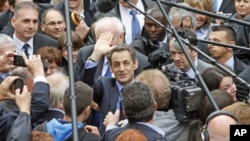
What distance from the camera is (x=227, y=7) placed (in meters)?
10.2

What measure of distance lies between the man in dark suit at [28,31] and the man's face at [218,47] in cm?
178

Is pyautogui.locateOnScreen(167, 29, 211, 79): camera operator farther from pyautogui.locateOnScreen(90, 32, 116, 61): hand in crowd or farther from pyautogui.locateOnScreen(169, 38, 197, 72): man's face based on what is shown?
pyautogui.locateOnScreen(90, 32, 116, 61): hand in crowd

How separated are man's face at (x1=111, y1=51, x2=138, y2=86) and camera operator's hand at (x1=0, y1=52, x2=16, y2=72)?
0.93m

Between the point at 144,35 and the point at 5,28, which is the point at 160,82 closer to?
the point at 144,35

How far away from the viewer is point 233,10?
10.1 m

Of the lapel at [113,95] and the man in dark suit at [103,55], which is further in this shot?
the man in dark suit at [103,55]

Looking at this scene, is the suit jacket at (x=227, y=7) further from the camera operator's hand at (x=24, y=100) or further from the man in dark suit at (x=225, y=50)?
the camera operator's hand at (x=24, y=100)

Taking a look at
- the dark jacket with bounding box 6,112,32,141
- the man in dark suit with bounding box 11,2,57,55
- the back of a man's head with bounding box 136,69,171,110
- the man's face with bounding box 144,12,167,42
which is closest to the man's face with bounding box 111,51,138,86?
the back of a man's head with bounding box 136,69,171,110

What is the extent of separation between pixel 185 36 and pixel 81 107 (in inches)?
58.6

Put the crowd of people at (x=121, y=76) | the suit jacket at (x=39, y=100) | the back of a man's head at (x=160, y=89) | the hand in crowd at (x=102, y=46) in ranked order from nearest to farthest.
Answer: the crowd of people at (x=121, y=76) < the suit jacket at (x=39, y=100) < the back of a man's head at (x=160, y=89) < the hand in crowd at (x=102, y=46)

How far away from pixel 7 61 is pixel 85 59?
89 centimetres

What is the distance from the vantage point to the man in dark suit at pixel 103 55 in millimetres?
7953

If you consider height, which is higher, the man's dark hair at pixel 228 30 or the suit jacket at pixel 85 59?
the man's dark hair at pixel 228 30

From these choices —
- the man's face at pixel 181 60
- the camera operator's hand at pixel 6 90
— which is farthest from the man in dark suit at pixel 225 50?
the camera operator's hand at pixel 6 90
